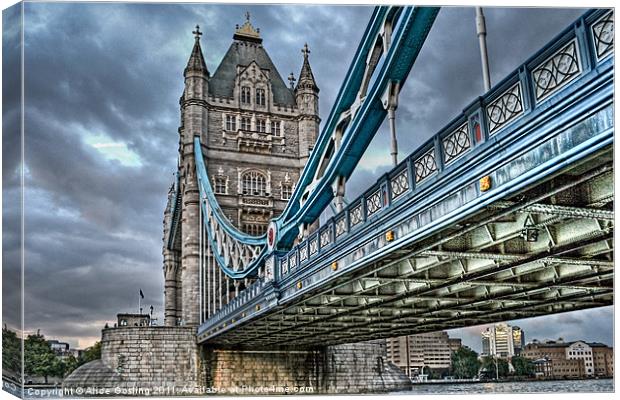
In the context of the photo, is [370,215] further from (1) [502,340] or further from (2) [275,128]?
(2) [275,128]

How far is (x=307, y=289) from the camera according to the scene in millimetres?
19906

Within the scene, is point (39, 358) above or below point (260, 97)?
below

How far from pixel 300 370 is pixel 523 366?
11720 mm

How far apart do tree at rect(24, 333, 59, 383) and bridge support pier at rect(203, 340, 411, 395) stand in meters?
13.2

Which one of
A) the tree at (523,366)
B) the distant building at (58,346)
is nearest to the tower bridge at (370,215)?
the distant building at (58,346)

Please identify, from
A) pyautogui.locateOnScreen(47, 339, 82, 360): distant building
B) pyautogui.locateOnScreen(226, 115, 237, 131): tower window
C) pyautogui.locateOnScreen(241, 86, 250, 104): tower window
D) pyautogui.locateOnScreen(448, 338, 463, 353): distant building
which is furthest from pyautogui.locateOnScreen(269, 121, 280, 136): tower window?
pyautogui.locateOnScreen(47, 339, 82, 360): distant building

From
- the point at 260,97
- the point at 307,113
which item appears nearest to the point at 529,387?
the point at 307,113

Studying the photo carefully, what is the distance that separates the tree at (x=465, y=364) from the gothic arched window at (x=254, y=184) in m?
16.1

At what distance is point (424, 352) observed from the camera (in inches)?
1758

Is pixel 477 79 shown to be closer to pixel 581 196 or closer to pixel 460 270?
pixel 460 270

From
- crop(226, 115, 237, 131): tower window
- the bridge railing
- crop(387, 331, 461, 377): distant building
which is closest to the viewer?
the bridge railing

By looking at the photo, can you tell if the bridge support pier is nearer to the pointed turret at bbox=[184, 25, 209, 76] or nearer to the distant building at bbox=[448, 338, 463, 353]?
the distant building at bbox=[448, 338, 463, 353]

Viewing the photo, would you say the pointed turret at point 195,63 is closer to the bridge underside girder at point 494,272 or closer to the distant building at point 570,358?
the bridge underside girder at point 494,272

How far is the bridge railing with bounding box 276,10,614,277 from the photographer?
8492 millimetres
